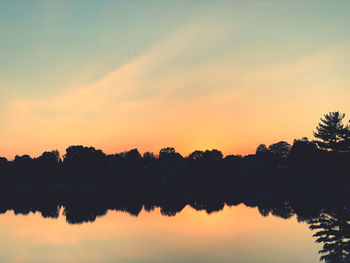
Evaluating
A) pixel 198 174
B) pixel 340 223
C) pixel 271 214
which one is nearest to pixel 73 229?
pixel 271 214

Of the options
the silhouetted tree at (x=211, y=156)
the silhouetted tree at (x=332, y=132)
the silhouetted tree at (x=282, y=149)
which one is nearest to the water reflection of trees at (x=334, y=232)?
the silhouetted tree at (x=332, y=132)

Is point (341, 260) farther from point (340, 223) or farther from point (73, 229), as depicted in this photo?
point (73, 229)

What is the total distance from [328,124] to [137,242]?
2053 inches

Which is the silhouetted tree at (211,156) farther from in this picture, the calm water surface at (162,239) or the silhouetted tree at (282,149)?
the calm water surface at (162,239)

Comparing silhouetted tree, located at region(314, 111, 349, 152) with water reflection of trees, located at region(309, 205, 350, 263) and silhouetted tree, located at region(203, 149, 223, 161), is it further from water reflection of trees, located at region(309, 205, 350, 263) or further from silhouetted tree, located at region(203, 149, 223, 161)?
silhouetted tree, located at region(203, 149, 223, 161)

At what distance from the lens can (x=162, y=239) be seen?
25.8 m

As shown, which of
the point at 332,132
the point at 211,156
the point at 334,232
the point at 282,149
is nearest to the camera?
the point at 334,232

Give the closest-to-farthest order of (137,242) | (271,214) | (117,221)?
(137,242) < (117,221) < (271,214)

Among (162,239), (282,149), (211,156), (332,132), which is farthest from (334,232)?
(282,149)

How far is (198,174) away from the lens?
98500 mm

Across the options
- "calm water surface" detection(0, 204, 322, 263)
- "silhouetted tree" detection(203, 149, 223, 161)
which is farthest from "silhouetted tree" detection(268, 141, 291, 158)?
"calm water surface" detection(0, 204, 322, 263)

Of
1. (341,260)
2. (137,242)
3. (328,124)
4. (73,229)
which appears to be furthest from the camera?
(328,124)

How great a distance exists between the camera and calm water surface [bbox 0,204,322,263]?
20.4 meters

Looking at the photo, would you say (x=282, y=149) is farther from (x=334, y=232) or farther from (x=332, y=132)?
(x=334, y=232)
